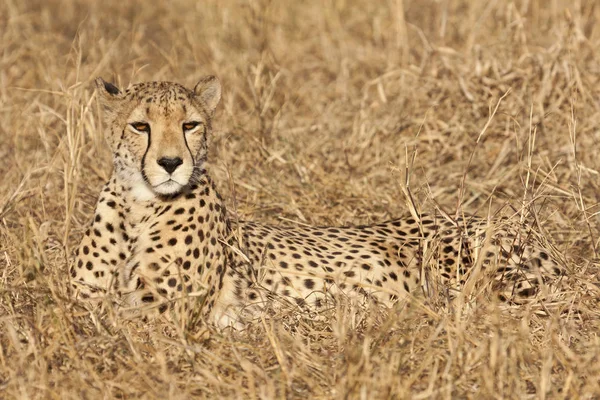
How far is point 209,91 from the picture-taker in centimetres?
415

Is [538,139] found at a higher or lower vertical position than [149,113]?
lower

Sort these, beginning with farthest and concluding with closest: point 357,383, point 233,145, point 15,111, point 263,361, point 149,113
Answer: point 15,111, point 233,145, point 149,113, point 263,361, point 357,383

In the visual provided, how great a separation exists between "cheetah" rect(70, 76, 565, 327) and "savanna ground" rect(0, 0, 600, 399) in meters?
0.13

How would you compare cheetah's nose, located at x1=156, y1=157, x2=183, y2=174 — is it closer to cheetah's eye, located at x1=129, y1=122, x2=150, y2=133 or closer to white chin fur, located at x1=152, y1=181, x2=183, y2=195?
white chin fur, located at x1=152, y1=181, x2=183, y2=195

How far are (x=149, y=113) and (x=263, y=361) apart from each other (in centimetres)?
104

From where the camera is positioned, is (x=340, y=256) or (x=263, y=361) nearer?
(x=263, y=361)

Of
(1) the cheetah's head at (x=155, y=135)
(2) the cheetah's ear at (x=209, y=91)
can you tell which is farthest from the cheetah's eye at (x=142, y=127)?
(2) the cheetah's ear at (x=209, y=91)

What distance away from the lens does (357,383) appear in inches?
117

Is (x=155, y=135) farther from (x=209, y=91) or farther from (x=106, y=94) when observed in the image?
(x=209, y=91)

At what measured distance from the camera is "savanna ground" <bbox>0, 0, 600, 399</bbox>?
3.13 metres

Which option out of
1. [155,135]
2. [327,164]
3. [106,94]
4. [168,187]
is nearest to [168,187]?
[168,187]

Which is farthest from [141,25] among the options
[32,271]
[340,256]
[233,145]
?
[32,271]

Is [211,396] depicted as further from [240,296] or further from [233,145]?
[233,145]

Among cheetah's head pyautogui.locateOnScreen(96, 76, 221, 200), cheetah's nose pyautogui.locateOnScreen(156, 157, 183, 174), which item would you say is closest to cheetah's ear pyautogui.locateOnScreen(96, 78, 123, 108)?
cheetah's head pyautogui.locateOnScreen(96, 76, 221, 200)
